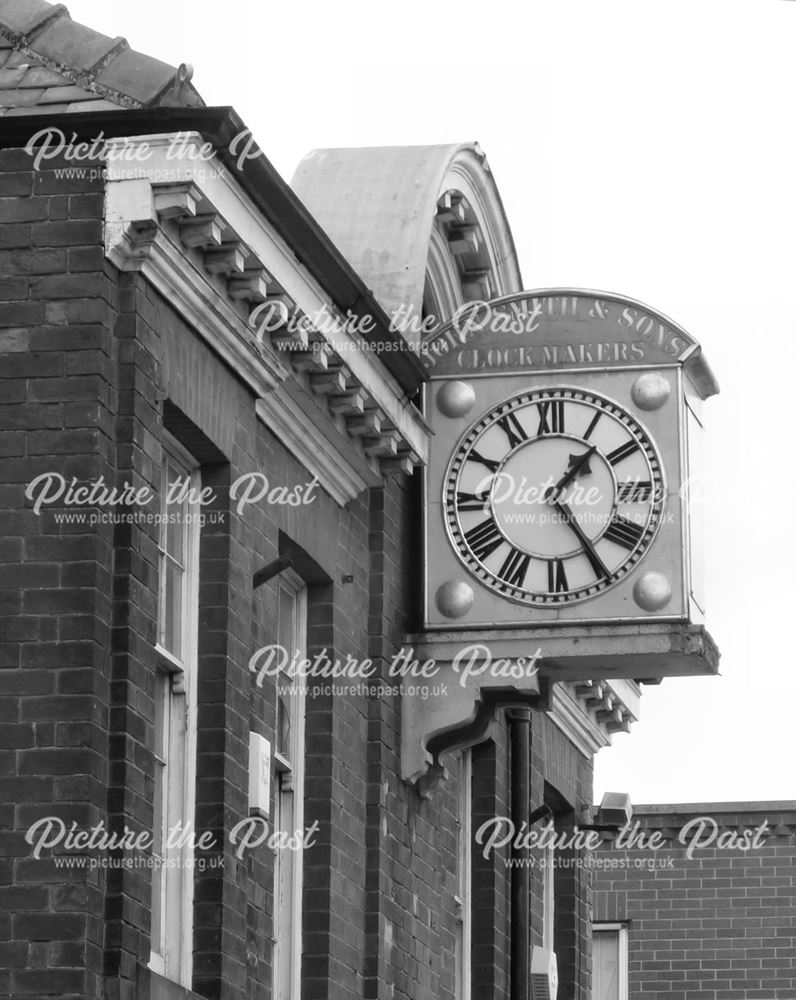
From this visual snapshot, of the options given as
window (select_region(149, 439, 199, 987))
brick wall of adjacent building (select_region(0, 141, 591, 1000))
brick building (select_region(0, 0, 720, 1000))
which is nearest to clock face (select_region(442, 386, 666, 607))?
brick building (select_region(0, 0, 720, 1000))

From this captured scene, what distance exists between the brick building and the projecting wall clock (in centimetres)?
39

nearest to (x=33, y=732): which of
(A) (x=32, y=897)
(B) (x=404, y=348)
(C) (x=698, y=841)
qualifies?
(A) (x=32, y=897)

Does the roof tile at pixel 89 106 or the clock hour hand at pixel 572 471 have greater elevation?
the roof tile at pixel 89 106

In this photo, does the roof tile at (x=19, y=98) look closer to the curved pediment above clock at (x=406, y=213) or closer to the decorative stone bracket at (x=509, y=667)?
the curved pediment above clock at (x=406, y=213)

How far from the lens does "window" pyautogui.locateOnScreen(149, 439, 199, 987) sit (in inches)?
575

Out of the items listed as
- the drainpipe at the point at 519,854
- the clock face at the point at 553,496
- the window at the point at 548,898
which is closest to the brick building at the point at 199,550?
the clock face at the point at 553,496

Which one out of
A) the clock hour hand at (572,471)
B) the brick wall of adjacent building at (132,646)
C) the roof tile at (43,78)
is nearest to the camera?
the brick wall of adjacent building at (132,646)

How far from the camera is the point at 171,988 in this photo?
13.8 meters

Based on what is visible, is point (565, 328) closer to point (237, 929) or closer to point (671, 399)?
point (671, 399)

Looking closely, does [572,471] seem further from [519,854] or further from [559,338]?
[519,854]

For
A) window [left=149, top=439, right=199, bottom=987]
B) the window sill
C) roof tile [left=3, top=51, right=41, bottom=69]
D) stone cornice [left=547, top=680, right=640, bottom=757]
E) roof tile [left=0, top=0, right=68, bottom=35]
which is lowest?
the window sill

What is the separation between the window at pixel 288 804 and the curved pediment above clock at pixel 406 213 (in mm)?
2706

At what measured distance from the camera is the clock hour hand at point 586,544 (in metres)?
18.3

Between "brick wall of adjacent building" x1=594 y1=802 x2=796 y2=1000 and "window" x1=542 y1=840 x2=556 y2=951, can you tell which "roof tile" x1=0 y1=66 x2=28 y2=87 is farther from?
"brick wall of adjacent building" x1=594 y1=802 x2=796 y2=1000
